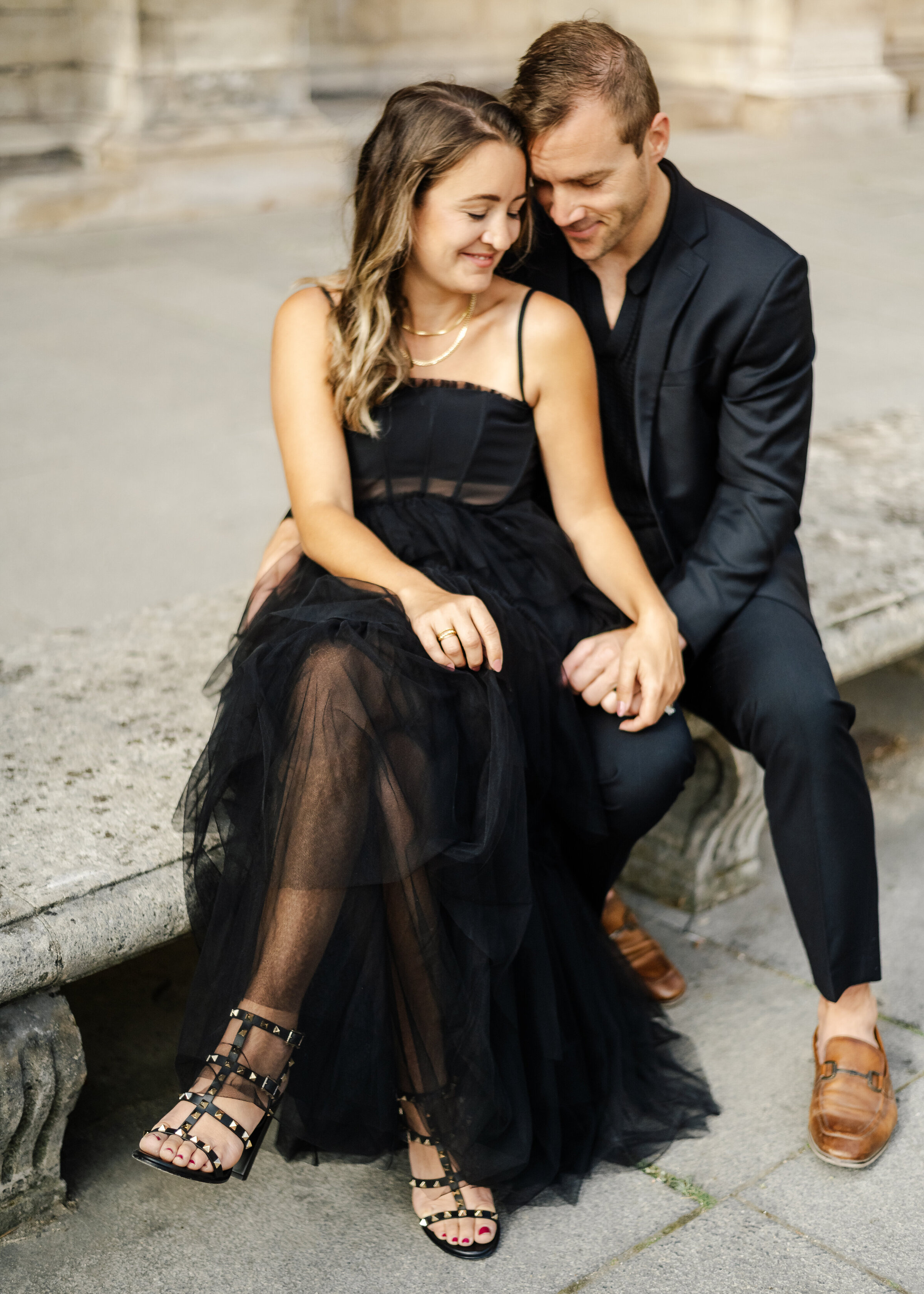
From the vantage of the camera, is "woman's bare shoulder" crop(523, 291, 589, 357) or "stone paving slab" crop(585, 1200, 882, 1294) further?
"woman's bare shoulder" crop(523, 291, 589, 357)

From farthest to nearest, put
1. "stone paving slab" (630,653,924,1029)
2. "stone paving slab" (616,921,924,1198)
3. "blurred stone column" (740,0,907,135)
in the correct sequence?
"blurred stone column" (740,0,907,135) < "stone paving slab" (630,653,924,1029) < "stone paving slab" (616,921,924,1198)

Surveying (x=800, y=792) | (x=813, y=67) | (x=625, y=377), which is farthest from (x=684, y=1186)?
(x=813, y=67)

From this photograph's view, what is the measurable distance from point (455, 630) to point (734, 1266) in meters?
1.03

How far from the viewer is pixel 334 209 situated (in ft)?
27.8

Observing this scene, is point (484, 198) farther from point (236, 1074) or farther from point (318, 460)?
point (236, 1074)

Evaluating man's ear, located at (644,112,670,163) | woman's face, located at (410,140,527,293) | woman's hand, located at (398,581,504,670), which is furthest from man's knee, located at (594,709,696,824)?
man's ear, located at (644,112,670,163)

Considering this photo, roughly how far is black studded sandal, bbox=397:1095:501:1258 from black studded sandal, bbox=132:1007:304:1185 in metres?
0.22

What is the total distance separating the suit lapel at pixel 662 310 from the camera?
2.64 metres

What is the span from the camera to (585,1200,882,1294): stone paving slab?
6.66ft

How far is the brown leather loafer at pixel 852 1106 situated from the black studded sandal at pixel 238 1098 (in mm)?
902

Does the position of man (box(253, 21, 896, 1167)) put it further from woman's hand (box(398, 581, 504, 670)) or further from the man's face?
woman's hand (box(398, 581, 504, 670))

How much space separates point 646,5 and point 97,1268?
12.2 meters

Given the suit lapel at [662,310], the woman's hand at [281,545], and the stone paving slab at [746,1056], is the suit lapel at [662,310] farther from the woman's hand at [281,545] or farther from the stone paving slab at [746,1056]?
the stone paving slab at [746,1056]

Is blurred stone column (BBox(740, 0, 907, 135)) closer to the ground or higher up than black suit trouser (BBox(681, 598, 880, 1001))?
higher up
